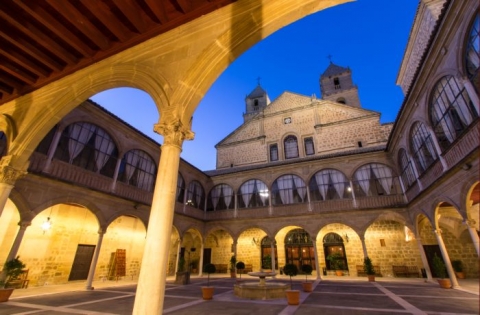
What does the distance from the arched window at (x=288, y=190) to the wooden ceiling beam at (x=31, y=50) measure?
13.3 m

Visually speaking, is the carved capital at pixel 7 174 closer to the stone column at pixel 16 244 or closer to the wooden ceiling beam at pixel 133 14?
the stone column at pixel 16 244

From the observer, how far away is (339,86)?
24.7 metres

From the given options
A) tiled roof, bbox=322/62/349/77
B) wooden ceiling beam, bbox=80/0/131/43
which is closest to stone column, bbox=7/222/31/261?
wooden ceiling beam, bbox=80/0/131/43

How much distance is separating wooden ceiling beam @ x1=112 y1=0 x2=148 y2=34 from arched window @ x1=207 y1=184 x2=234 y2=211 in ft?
46.1

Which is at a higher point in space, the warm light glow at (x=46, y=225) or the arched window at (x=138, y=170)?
the arched window at (x=138, y=170)

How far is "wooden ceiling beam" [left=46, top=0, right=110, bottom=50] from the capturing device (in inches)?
148

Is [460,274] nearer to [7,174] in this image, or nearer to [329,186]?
[329,186]

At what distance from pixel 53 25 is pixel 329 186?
14.6 metres

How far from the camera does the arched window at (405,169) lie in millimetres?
11744

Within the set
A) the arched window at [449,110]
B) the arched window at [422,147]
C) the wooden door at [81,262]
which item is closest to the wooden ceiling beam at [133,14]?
the arched window at [449,110]

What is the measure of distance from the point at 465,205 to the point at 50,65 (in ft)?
40.6

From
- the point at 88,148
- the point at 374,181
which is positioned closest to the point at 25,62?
the point at 88,148

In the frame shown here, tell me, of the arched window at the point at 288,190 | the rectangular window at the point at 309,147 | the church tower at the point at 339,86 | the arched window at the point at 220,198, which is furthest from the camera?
the church tower at the point at 339,86

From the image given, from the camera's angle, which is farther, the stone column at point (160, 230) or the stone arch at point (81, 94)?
the stone arch at point (81, 94)
